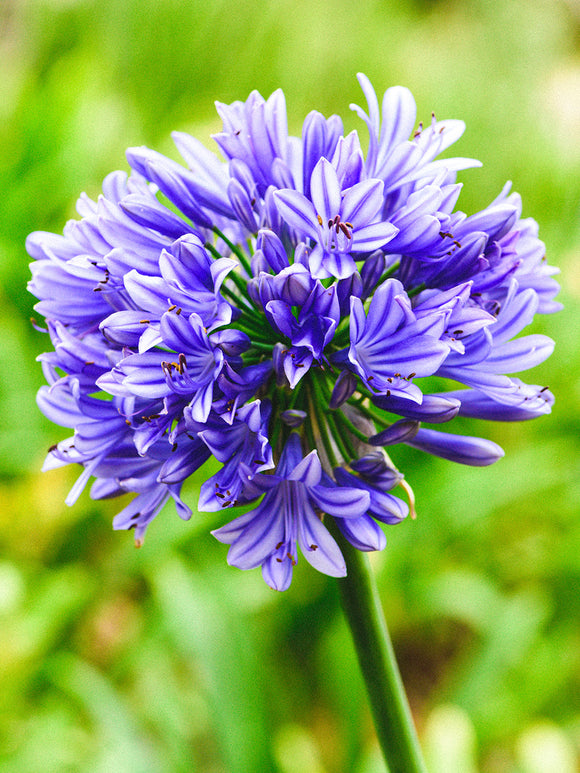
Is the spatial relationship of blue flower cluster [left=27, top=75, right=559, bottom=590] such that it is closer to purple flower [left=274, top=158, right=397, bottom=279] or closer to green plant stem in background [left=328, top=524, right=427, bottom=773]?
purple flower [left=274, top=158, right=397, bottom=279]

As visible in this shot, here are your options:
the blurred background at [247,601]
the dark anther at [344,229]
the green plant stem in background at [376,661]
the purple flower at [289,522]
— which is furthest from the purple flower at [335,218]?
the blurred background at [247,601]

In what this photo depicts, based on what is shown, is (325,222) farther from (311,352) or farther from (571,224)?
(571,224)

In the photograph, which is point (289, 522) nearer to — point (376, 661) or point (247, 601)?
point (376, 661)

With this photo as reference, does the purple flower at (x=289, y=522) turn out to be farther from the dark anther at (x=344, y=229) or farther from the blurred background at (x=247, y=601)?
the blurred background at (x=247, y=601)

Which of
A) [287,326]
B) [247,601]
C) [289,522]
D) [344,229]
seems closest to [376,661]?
[289,522]

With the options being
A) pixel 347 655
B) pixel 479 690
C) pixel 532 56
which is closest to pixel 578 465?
pixel 479 690
